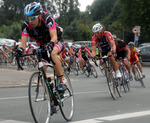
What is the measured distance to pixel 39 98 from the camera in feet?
18.3

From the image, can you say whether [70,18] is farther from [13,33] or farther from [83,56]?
[83,56]

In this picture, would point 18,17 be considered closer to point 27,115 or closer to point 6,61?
point 6,61

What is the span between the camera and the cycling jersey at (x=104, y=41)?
393 inches

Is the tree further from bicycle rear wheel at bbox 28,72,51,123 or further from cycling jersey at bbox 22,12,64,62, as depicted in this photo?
bicycle rear wheel at bbox 28,72,51,123

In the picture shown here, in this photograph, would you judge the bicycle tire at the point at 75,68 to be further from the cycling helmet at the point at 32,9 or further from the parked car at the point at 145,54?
the cycling helmet at the point at 32,9

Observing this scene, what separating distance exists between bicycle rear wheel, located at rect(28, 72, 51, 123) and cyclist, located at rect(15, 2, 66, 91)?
13.0 inches

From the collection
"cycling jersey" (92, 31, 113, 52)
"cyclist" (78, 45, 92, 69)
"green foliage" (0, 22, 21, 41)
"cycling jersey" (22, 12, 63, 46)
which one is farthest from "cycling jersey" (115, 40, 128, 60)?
"green foliage" (0, 22, 21, 41)

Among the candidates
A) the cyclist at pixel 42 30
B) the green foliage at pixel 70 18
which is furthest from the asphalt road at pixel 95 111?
the green foliage at pixel 70 18

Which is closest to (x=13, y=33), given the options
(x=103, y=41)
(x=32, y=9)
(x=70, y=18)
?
(x=70, y=18)

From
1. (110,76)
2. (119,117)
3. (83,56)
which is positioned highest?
(83,56)

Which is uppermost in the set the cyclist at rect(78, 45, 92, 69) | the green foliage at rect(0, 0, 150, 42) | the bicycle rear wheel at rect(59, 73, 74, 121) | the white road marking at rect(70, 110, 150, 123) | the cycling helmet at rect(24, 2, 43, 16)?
the green foliage at rect(0, 0, 150, 42)

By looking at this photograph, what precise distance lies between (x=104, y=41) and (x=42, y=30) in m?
4.17

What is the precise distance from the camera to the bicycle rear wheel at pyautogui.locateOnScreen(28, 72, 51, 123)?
211 inches

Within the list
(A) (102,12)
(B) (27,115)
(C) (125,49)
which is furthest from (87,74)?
(A) (102,12)
